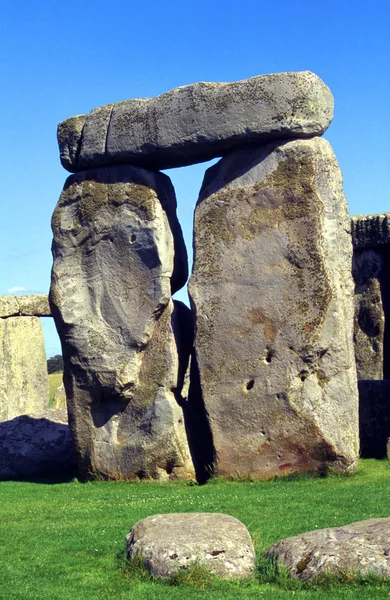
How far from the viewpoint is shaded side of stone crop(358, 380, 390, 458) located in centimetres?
1455

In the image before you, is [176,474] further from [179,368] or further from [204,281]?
[204,281]

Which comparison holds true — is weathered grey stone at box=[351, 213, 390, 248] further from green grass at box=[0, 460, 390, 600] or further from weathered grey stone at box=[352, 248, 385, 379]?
green grass at box=[0, 460, 390, 600]

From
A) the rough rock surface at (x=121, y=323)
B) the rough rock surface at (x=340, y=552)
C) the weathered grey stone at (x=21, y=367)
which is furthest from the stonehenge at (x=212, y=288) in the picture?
the weathered grey stone at (x=21, y=367)

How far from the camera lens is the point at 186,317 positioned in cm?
1417

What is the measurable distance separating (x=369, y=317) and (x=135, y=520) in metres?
8.97

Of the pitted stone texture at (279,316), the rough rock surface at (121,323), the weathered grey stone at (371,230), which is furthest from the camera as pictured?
the weathered grey stone at (371,230)

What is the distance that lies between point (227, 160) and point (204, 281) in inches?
61.4

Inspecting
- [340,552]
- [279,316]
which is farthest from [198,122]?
[340,552]

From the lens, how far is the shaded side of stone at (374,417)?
14.5 metres

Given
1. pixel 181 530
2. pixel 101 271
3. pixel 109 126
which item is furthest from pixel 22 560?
pixel 109 126

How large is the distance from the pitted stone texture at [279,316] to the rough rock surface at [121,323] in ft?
2.29

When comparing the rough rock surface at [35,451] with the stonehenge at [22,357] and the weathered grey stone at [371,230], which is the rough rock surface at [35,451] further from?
the weathered grey stone at [371,230]

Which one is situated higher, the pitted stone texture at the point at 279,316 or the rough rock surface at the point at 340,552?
the pitted stone texture at the point at 279,316

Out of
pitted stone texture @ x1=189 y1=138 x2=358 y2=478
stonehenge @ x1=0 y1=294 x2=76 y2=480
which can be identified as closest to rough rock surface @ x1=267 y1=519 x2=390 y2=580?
pitted stone texture @ x1=189 y1=138 x2=358 y2=478
